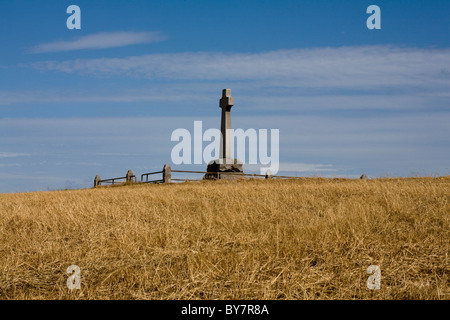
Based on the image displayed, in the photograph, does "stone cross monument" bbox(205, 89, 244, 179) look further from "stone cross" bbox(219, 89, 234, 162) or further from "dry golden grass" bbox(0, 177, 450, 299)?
"dry golden grass" bbox(0, 177, 450, 299)

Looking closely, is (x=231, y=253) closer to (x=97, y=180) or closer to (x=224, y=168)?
(x=224, y=168)

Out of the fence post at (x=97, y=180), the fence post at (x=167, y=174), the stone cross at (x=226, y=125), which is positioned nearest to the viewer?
the stone cross at (x=226, y=125)

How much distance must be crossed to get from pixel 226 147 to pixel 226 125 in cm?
131

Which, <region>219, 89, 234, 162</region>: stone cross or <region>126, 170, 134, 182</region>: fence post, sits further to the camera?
<region>126, 170, 134, 182</region>: fence post

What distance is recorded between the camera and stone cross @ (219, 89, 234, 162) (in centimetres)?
2270

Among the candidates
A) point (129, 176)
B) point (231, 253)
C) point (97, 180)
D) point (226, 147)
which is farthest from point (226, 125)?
point (231, 253)

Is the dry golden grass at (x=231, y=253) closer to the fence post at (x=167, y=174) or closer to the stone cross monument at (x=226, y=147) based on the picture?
the stone cross monument at (x=226, y=147)

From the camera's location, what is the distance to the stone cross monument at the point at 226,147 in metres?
22.4

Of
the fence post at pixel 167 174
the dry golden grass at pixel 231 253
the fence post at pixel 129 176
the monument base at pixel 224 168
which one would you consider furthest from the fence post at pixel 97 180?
the dry golden grass at pixel 231 253

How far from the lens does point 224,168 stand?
22297 millimetres

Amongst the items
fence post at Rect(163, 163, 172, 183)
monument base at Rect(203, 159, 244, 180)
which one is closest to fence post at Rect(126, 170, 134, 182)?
fence post at Rect(163, 163, 172, 183)

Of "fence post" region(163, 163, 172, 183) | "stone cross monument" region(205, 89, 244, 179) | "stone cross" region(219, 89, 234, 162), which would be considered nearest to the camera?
"stone cross monument" region(205, 89, 244, 179)
